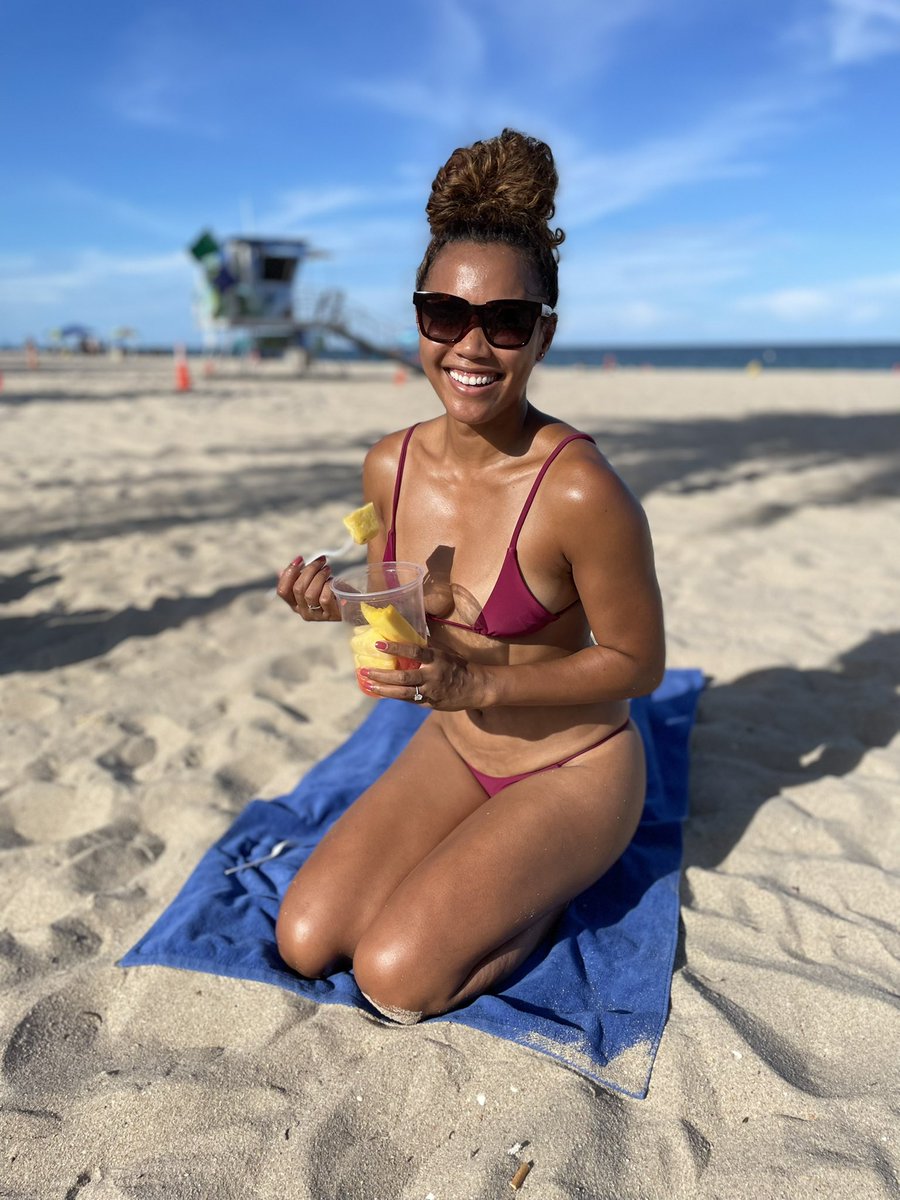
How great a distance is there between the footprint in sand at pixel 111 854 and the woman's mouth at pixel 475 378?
1.83 m

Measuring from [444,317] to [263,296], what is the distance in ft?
89.4

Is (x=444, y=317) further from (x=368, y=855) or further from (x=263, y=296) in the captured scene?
(x=263, y=296)

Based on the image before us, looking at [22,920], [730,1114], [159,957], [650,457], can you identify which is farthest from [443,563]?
[650,457]

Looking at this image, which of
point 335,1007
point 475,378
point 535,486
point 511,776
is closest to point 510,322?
point 475,378

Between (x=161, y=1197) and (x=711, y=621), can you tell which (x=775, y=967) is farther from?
(x=711, y=621)

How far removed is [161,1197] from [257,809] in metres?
1.44

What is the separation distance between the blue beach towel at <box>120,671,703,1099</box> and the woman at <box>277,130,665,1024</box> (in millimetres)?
86

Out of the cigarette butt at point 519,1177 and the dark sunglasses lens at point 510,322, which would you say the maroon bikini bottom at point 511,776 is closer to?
the cigarette butt at point 519,1177

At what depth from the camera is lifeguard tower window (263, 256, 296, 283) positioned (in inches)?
1080

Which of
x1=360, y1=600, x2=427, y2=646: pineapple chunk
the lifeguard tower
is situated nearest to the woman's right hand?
x1=360, y1=600, x2=427, y2=646: pineapple chunk

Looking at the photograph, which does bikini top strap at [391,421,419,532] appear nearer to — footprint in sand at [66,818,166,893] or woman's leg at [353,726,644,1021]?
woman's leg at [353,726,644,1021]

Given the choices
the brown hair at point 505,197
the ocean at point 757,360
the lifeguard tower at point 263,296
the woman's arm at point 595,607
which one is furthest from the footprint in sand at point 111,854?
the ocean at point 757,360

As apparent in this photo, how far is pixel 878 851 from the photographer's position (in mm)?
2777

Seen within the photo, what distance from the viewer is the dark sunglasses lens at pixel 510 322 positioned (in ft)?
6.84
